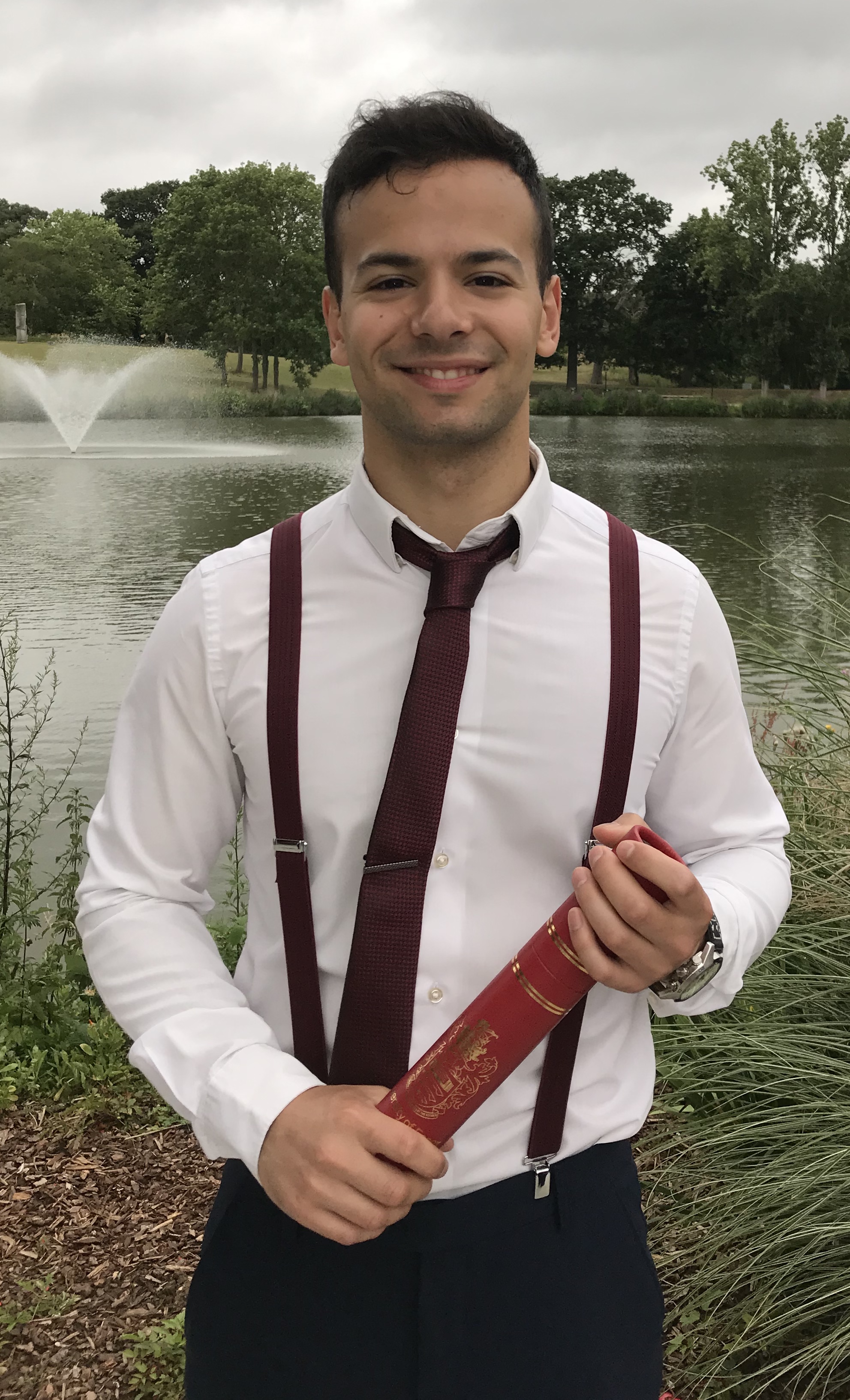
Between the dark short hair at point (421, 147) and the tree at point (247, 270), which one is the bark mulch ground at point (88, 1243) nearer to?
the dark short hair at point (421, 147)

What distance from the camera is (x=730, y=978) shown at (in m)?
1.34

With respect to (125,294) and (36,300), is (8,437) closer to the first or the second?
(36,300)

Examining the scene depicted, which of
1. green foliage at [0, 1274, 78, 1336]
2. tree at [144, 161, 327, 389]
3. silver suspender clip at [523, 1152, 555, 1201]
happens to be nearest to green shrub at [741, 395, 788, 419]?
tree at [144, 161, 327, 389]

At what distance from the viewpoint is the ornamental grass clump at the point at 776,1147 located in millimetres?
2314

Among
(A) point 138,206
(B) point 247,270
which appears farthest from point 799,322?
(A) point 138,206

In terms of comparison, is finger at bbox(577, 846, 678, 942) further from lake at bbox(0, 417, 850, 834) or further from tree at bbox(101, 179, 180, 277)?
tree at bbox(101, 179, 180, 277)

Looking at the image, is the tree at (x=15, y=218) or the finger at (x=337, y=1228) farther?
the tree at (x=15, y=218)

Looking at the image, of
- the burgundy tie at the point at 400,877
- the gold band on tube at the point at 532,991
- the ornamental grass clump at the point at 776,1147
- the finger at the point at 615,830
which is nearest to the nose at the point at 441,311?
the burgundy tie at the point at 400,877

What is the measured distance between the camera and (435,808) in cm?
136

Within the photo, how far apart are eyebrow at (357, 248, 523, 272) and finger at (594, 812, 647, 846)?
0.73m

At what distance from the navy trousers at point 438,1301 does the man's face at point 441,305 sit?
3.14ft

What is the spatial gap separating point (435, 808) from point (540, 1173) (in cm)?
46

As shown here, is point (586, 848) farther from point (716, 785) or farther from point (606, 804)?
point (716, 785)

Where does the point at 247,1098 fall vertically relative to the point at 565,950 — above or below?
below
